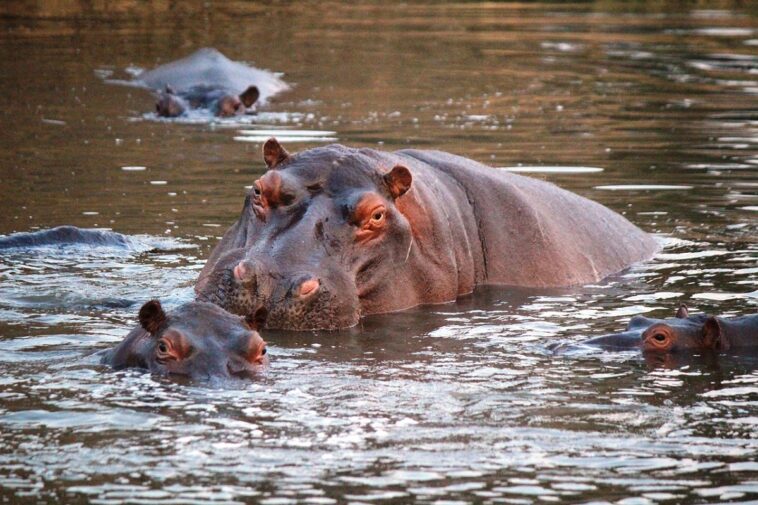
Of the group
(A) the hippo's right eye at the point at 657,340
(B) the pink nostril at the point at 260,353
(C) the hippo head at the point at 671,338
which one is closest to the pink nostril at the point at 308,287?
(B) the pink nostril at the point at 260,353

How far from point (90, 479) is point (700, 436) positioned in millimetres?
2347

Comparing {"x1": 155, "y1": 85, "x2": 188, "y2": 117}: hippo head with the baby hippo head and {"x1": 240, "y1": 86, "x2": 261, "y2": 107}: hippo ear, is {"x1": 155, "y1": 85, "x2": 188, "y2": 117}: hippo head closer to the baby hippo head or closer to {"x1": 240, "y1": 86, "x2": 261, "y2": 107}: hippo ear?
{"x1": 240, "y1": 86, "x2": 261, "y2": 107}: hippo ear

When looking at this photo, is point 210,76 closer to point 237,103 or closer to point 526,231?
point 237,103

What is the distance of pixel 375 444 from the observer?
5.85 meters

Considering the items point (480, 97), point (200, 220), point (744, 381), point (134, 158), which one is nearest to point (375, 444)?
point (744, 381)

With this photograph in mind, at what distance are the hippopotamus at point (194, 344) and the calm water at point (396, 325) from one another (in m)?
0.11

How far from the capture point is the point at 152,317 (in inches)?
267

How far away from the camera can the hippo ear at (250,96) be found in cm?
1828

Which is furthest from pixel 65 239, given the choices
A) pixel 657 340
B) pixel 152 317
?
pixel 657 340

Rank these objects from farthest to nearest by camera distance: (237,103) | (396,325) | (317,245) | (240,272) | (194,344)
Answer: (237,103)
(396,325)
(317,245)
(240,272)
(194,344)

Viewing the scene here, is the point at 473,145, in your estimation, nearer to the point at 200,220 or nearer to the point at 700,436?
the point at 200,220

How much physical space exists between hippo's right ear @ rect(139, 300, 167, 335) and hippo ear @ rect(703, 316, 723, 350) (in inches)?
104

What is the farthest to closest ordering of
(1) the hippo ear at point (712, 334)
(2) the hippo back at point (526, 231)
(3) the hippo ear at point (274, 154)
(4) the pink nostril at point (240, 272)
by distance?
1. (2) the hippo back at point (526, 231)
2. (3) the hippo ear at point (274, 154)
3. (4) the pink nostril at point (240, 272)
4. (1) the hippo ear at point (712, 334)

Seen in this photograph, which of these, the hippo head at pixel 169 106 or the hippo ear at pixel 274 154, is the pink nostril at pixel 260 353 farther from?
the hippo head at pixel 169 106
